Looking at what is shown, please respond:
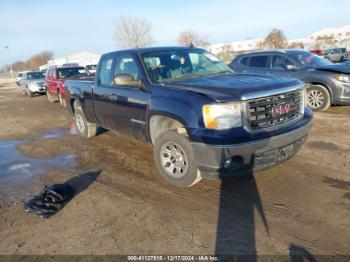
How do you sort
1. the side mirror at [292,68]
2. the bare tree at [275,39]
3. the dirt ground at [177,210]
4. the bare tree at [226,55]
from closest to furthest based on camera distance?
the dirt ground at [177,210] → the side mirror at [292,68] → the bare tree at [226,55] → the bare tree at [275,39]

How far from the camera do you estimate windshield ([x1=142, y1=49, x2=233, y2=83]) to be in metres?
4.79

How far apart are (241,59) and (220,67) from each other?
5.15m

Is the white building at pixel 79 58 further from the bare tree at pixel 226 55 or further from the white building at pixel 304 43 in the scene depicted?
the bare tree at pixel 226 55

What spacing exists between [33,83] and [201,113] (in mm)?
18506

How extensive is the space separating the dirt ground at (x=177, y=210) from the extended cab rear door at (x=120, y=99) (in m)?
0.71

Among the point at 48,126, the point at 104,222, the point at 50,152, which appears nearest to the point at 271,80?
the point at 104,222

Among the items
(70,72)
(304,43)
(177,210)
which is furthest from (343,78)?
(304,43)

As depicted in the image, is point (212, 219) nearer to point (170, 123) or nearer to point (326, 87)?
point (170, 123)

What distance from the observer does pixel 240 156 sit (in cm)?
362

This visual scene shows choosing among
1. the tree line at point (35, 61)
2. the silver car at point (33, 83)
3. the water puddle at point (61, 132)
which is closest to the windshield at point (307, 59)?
the water puddle at point (61, 132)

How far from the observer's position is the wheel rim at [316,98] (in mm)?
8703

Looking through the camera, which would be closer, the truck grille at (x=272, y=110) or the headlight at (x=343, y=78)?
the truck grille at (x=272, y=110)

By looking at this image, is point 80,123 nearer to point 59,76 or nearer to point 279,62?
point 279,62

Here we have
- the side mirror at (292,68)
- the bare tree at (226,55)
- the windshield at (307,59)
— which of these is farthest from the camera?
the bare tree at (226,55)
